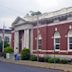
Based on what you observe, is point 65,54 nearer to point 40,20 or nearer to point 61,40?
point 61,40

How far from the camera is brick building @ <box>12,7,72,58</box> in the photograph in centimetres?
4357

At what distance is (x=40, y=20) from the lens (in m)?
50.7

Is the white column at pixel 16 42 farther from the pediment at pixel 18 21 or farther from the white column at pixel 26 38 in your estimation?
the white column at pixel 26 38

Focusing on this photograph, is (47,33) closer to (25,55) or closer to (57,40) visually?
(57,40)

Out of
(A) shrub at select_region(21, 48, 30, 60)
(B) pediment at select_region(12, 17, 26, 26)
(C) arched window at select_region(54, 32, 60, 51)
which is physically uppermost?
(B) pediment at select_region(12, 17, 26, 26)

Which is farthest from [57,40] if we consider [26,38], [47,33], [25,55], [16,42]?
[16,42]

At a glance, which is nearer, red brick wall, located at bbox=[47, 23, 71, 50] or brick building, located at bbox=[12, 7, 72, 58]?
brick building, located at bbox=[12, 7, 72, 58]

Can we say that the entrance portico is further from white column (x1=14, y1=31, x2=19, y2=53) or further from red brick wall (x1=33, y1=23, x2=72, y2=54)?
red brick wall (x1=33, y1=23, x2=72, y2=54)

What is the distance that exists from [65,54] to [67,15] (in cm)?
596

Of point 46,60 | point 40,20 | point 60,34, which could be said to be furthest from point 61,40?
point 40,20

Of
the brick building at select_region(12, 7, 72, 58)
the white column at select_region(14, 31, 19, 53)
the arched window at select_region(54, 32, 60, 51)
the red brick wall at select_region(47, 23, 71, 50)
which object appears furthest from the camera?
the white column at select_region(14, 31, 19, 53)

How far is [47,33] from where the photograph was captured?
1928 inches

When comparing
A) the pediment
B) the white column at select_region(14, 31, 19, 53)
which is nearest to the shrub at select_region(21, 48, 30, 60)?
the pediment

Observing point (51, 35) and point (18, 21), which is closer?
point (51, 35)
